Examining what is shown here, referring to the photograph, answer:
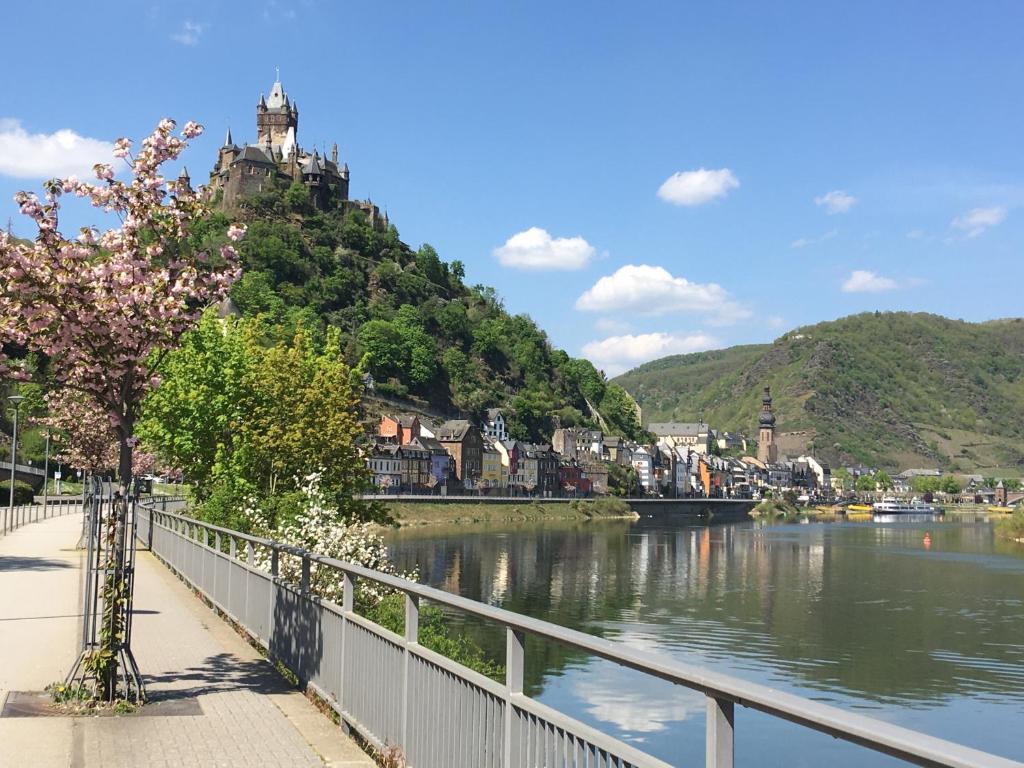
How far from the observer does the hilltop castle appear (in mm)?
157750

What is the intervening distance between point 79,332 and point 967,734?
1859cm

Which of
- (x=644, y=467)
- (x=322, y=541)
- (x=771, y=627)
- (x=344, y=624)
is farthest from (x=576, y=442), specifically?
(x=344, y=624)

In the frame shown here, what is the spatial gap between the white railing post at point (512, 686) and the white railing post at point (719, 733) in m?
1.87

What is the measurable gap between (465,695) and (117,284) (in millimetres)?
5616

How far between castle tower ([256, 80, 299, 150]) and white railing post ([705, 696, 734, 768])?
173 metres

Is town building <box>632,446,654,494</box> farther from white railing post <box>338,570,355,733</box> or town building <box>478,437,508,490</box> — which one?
white railing post <box>338,570,355,733</box>

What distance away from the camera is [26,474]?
272ft

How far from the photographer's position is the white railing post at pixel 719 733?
3.89m

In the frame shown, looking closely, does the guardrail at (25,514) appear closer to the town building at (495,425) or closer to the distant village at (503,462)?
the distant village at (503,462)

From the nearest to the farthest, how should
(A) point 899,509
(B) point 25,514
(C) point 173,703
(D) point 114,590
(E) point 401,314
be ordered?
(C) point 173,703 < (D) point 114,590 < (B) point 25,514 < (E) point 401,314 < (A) point 899,509

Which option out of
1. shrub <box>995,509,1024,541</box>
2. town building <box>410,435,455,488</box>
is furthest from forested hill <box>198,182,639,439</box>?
shrub <box>995,509,1024,541</box>

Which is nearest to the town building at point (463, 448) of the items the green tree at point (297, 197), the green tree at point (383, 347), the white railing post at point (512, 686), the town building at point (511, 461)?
the town building at point (511, 461)

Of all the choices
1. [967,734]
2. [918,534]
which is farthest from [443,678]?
[918,534]

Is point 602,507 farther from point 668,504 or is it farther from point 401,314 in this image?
point 401,314
